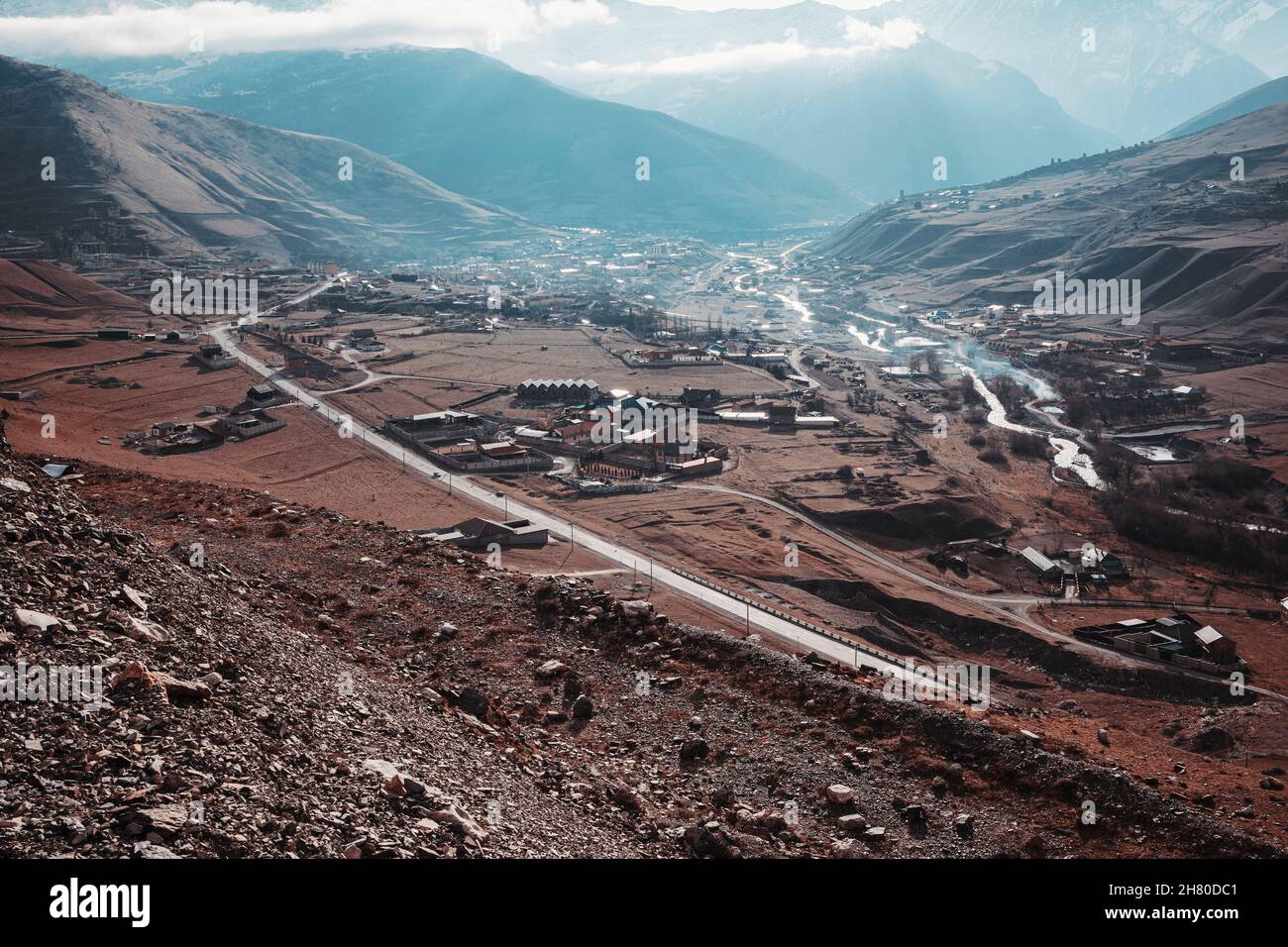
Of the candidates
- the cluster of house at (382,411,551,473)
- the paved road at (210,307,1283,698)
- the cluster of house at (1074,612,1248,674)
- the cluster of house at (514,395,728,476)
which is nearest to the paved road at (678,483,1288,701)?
the paved road at (210,307,1283,698)

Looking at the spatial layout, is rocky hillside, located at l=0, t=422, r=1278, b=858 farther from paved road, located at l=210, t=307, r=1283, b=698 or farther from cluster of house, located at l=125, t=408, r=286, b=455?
cluster of house, located at l=125, t=408, r=286, b=455

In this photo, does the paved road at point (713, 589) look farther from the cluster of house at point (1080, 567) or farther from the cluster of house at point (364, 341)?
the cluster of house at point (364, 341)

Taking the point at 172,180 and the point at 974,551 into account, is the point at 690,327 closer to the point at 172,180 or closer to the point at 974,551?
the point at 974,551

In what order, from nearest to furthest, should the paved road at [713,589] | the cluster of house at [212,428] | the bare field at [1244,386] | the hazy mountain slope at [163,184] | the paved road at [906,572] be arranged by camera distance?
the paved road at [713,589] → the paved road at [906,572] → the cluster of house at [212,428] → the bare field at [1244,386] → the hazy mountain slope at [163,184]

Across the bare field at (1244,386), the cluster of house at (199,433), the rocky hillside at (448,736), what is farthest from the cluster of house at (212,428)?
the bare field at (1244,386)
